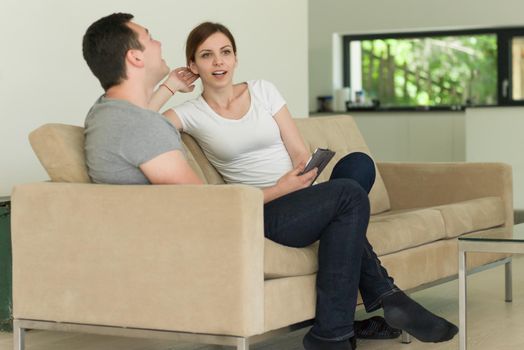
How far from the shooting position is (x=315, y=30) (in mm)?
9977

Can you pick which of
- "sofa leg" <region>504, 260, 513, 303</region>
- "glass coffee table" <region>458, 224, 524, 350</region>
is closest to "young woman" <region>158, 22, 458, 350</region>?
"glass coffee table" <region>458, 224, 524, 350</region>

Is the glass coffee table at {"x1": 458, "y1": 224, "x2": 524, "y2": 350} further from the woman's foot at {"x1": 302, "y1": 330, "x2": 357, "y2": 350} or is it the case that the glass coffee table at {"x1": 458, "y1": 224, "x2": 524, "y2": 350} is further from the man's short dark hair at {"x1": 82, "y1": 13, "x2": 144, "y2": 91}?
the man's short dark hair at {"x1": 82, "y1": 13, "x2": 144, "y2": 91}

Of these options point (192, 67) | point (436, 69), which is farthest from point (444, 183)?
point (436, 69)

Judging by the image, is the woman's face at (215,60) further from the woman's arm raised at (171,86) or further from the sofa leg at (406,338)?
the sofa leg at (406,338)

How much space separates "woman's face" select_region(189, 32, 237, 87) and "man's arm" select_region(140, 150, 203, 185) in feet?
2.60

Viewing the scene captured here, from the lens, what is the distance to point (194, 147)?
381cm

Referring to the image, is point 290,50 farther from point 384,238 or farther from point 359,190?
point 359,190

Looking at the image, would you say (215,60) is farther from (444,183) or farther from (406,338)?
(444,183)

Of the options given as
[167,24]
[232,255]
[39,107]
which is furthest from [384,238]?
[167,24]

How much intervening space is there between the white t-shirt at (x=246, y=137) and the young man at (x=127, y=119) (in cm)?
52

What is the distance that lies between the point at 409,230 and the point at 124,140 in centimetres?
132

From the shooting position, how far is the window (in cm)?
945

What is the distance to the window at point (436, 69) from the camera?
9.45 m

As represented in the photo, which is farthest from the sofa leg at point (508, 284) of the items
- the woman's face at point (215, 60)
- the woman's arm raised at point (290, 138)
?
the woman's face at point (215, 60)
